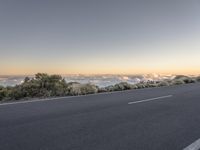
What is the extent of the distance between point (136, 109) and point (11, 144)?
16.5ft

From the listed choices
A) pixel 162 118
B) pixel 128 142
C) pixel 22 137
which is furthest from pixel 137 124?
pixel 22 137

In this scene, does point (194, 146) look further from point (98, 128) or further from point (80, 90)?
point (80, 90)

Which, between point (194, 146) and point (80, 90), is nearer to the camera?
point (194, 146)

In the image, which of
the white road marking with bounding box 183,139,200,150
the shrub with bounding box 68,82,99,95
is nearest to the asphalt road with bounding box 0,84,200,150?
the white road marking with bounding box 183,139,200,150

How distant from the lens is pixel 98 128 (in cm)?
641

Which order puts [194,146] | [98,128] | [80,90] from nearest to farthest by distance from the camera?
[194,146]
[98,128]
[80,90]

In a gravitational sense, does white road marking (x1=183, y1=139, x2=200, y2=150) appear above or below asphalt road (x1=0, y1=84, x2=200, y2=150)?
below

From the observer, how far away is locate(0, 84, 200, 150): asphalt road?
5.13 m

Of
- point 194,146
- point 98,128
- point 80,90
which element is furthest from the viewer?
point 80,90

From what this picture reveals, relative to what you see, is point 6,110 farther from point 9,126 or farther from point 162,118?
point 162,118

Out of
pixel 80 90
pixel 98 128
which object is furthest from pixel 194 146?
pixel 80 90

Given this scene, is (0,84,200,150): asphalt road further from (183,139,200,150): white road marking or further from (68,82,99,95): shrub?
(68,82,99,95): shrub

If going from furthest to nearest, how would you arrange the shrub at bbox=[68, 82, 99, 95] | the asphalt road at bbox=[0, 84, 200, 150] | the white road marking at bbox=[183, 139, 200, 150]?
the shrub at bbox=[68, 82, 99, 95], the asphalt road at bbox=[0, 84, 200, 150], the white road marking at bbox=[183, 139, 200, 150]

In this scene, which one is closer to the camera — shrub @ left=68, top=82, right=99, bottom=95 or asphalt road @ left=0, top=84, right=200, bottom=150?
asphalt road @ left=0, top=84, right=200, bottom=150
